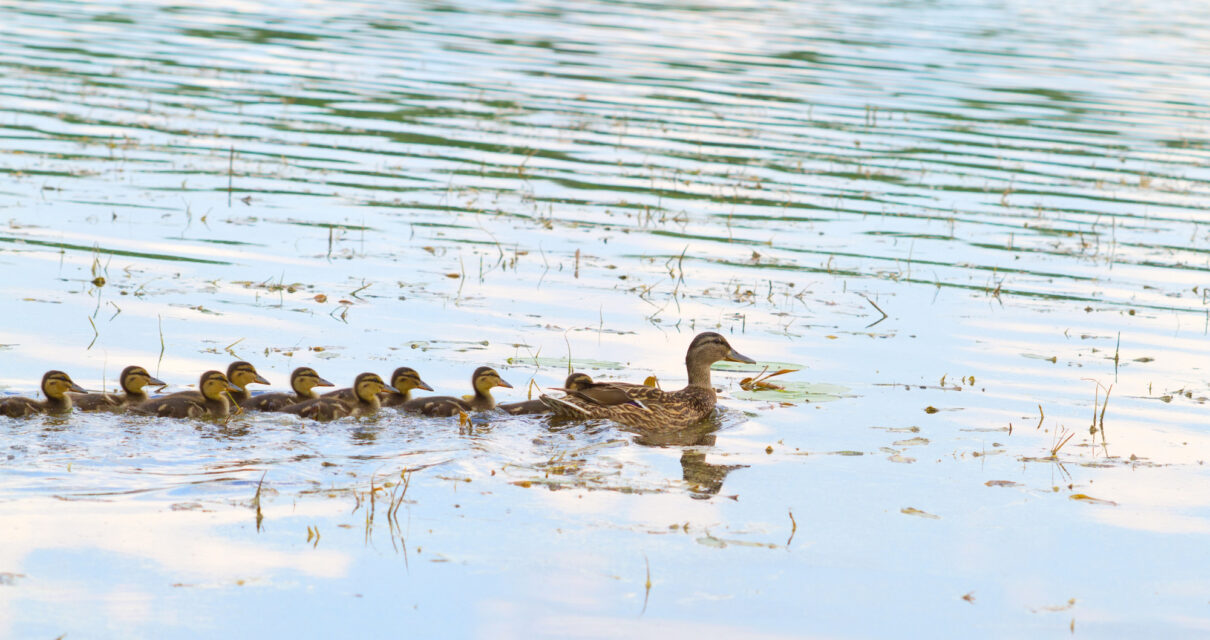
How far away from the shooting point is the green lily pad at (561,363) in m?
10.5

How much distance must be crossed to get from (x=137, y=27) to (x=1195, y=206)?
20.9 m

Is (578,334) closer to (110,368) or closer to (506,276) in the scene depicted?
(506,276)

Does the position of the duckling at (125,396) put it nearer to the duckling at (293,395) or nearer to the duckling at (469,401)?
the duckling at (293,395)

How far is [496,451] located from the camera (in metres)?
8.34

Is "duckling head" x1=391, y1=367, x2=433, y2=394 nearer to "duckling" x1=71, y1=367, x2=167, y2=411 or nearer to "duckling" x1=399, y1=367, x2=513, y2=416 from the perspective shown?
"duckling" x1=399, y1=367, x2=513, y2=416

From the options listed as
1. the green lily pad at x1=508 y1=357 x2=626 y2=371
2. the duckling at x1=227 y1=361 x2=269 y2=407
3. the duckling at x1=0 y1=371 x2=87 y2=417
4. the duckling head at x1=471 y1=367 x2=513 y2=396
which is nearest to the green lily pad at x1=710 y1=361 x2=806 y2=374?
the green lily pad at x1=508 y1=357 x2=626 y2=371

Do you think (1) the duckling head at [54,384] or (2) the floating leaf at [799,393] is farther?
(2) the floating leaf at [799,393]

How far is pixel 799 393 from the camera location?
33.2ft

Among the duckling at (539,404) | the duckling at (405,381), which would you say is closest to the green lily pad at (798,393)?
the duckling at (539,404)

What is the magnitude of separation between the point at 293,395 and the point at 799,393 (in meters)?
3.35

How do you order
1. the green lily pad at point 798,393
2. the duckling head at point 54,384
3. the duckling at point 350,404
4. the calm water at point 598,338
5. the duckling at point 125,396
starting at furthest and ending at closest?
1. the green lily pad at point 798,393
2. the duckling at point 350,404
3. the duckling at point 125,396
4. the duckling head at point 54,384
5. the calm water at point 598,338

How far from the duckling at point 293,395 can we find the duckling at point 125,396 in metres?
0.58

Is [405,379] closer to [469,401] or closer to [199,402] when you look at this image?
[469,401]

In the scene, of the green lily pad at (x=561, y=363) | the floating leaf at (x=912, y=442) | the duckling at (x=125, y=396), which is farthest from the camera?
the green lily pad at (x=561, y=363)
